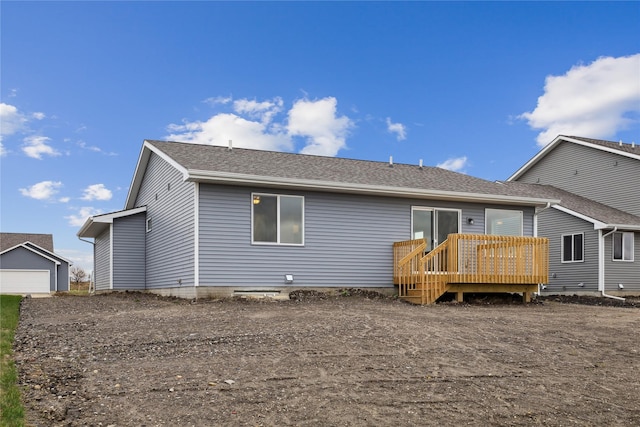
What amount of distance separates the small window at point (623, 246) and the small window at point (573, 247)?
104 cm

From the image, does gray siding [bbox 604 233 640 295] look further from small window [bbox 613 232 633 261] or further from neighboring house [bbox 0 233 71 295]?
neighboring house [bbox 0 233 71 295]

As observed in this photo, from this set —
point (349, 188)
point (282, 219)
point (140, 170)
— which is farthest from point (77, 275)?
point (349, 188)

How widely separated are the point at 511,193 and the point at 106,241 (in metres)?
12.8

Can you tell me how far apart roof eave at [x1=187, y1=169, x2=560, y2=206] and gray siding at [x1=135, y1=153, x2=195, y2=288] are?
30.1 inches

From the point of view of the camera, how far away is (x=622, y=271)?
19.7 metres

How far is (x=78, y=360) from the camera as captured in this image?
636 cm

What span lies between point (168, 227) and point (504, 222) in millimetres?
9353

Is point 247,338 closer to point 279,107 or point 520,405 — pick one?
point 520,405

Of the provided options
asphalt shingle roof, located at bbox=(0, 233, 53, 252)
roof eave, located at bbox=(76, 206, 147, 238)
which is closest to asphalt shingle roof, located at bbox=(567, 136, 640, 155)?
roof eave, located at bbox=(76, 206, 147, 238)

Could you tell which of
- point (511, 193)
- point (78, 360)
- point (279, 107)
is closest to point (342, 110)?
point (279, 107)

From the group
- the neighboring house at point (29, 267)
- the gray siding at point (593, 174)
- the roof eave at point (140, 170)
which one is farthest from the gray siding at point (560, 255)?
the neighboring house at point (29, 267)

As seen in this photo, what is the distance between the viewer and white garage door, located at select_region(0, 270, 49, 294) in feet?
104

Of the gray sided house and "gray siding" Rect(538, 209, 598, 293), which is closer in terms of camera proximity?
the gray sided house

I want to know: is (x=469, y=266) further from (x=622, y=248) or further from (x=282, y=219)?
(x=622, y=248)
